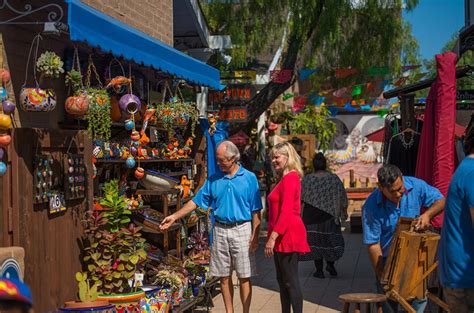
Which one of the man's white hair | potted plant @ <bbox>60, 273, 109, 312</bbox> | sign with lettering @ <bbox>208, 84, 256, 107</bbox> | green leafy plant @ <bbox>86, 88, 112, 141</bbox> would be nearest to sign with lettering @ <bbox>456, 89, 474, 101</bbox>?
the man's white hair

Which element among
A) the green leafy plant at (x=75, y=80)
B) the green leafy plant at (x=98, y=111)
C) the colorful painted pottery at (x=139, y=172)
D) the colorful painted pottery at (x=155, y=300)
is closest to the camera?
the green leafy plant at (x=75, y=80)

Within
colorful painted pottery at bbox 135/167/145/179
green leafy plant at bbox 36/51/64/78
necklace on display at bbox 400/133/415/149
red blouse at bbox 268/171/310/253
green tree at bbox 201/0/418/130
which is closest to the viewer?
green leafy plant at bbox 36/51/64/78

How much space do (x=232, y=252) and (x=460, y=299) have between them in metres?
3.34

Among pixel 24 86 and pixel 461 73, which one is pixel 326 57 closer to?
pixel 461 73

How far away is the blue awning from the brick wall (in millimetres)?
918

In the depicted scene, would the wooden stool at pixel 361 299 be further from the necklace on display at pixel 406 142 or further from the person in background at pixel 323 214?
the person in background at pixel 323 214

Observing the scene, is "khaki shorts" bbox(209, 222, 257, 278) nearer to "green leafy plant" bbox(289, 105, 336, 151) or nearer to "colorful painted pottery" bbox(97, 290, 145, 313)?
"colorful painted pottery" bbox(97, 290, 145, 313)

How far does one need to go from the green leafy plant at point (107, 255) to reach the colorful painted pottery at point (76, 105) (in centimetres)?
91

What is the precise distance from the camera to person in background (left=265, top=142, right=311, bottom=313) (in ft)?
25.8

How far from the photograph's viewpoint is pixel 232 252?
26.8ft

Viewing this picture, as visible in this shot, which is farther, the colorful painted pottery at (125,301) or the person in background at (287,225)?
the person in background at (287,225)

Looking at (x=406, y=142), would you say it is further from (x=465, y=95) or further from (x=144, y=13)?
(x=144, y=13)

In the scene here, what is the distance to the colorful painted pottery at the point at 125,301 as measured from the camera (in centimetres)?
723

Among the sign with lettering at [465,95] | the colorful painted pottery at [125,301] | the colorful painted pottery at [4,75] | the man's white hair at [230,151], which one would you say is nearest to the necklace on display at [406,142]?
the sign with lettering at [465,95]
